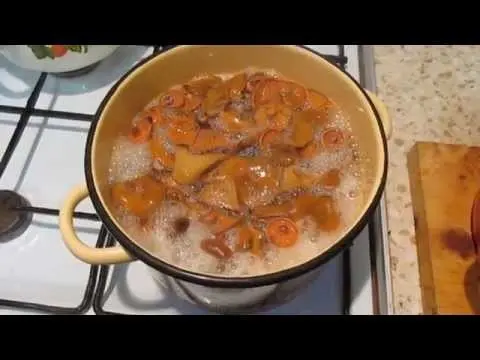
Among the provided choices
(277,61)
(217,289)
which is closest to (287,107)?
(277,61)

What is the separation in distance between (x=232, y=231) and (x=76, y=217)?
150 millimetres

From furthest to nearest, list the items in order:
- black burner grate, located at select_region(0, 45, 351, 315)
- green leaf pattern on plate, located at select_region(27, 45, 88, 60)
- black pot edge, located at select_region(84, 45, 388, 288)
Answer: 1. green leaf pattern on plate, located at select_region(27, 45, 88, 60)
2. black burner grate, located at select_region(0, 45, 351, 315)
3. black pot edge, located at select_region(84, 45, 388, 288)

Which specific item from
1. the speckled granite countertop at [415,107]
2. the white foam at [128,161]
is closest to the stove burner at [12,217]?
the white foam at [128,161]

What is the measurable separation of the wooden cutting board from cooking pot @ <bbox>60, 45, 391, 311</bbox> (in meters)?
0.10

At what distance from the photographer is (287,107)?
0.47 metres

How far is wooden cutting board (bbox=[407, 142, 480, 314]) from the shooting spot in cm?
48

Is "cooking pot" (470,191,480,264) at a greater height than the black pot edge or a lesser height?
lesser

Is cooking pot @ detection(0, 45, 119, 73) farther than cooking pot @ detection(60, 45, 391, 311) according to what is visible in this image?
Yes

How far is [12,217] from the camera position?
0.51 metres

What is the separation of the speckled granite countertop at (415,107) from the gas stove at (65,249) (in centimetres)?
2

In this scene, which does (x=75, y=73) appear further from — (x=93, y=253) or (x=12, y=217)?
(x=93, y=253)

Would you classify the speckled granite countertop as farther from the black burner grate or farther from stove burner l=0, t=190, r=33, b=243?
stove burner l=0, t=190, r=33, b=243

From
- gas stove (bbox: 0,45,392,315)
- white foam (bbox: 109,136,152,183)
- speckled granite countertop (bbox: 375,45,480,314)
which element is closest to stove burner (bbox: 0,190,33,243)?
gas stove (bbox: 0,45,392,315)

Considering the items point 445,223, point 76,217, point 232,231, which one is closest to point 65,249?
point 76,217
